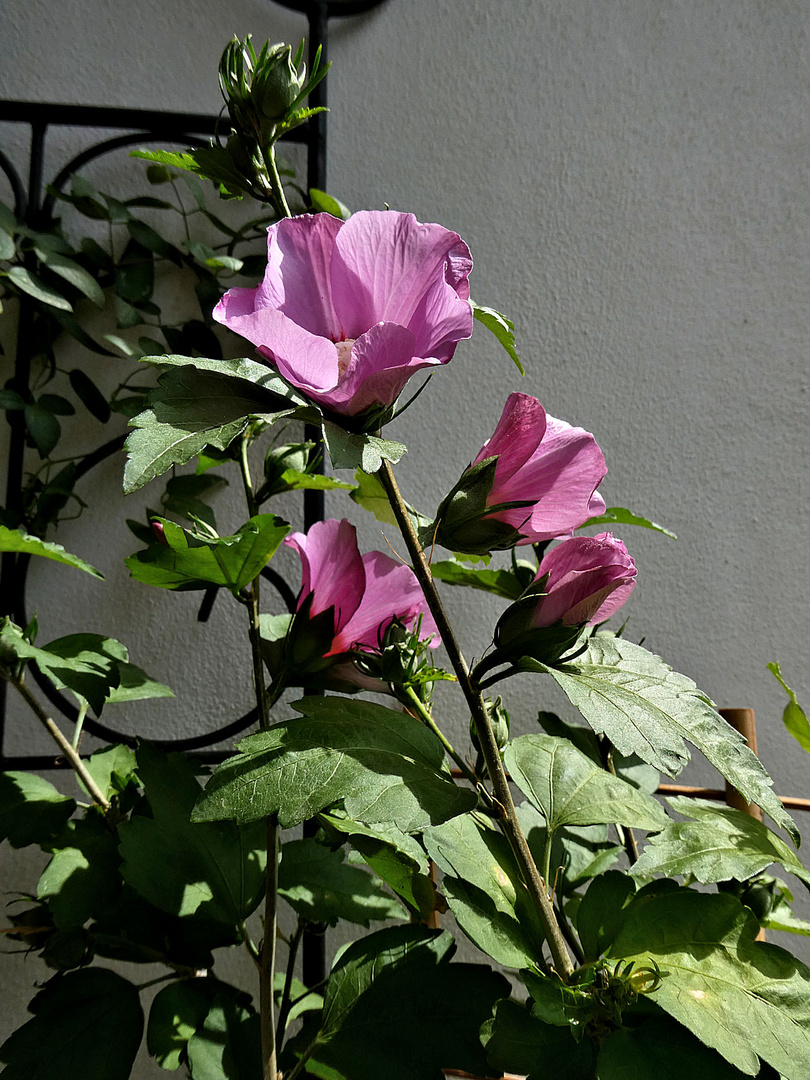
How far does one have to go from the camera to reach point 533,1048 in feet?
1.03

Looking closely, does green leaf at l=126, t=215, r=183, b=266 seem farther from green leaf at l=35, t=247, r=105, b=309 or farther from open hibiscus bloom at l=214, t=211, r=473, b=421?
open hibiscus bloom at l=214, t=211, r=473, b=421

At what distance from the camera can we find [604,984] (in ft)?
1.08

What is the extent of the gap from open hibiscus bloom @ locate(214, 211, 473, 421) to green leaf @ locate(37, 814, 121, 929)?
329mm

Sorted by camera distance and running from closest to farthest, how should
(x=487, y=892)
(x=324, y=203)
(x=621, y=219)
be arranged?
(x=487, y=892)
(x=324, y=203)
(x=621, y=219)

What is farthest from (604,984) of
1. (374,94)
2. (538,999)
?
(374,94)

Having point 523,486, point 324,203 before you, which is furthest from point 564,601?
point 324,203

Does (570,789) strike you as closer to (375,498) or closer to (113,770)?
(375,498)

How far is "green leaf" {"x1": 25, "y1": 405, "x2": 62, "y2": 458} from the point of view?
0.75m

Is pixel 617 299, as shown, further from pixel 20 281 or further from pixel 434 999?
pixel 434 999

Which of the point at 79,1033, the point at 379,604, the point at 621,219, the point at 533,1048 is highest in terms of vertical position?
the point at 621,219

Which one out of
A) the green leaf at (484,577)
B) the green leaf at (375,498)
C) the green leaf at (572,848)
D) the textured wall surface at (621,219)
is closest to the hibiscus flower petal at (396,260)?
the green leaf at (375,498)

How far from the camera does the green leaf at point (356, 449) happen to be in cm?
24

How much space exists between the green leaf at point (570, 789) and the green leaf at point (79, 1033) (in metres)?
0.24

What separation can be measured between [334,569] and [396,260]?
173 mm
